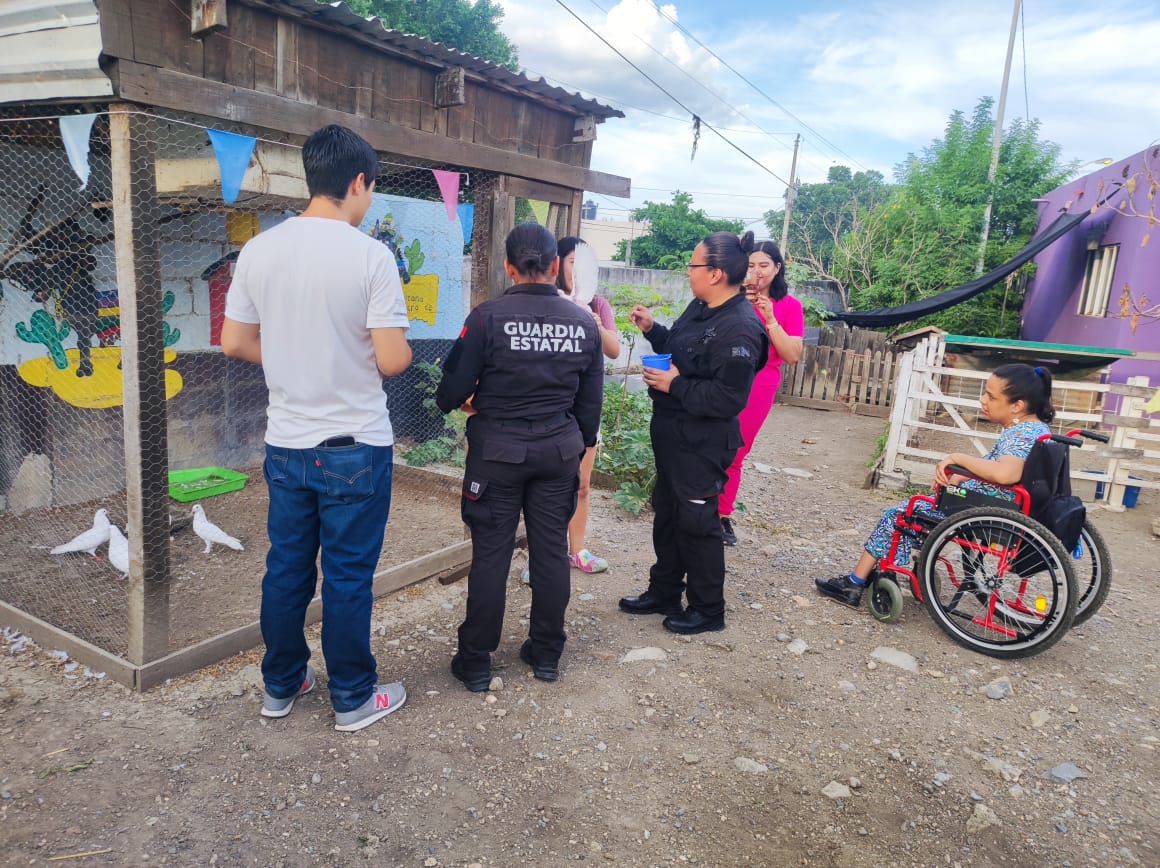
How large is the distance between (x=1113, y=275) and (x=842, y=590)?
32.5 feet

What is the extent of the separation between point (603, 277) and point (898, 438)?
1085 cm

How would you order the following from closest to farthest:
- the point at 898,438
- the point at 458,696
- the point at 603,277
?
1. the point at 458,696
2. the point at 898,438
3. the point at 603,277

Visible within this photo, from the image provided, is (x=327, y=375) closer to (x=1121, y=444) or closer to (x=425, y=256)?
(x=425, y=256)

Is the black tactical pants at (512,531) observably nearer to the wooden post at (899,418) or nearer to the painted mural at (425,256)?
the painted mural at (425,256)

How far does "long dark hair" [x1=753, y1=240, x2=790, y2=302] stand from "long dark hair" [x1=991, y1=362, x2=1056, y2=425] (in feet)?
4.31

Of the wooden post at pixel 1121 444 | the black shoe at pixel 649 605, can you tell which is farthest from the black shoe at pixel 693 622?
the wooden post at pixel 1121 444

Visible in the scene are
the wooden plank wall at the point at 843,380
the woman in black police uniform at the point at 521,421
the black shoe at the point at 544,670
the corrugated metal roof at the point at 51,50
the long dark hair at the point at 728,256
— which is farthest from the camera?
the wooden plank wall at the point at 843,380

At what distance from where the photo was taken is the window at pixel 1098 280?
36.1 ft

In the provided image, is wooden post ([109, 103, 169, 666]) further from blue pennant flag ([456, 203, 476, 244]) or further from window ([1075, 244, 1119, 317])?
window ([1075, 244, 1119, 317])

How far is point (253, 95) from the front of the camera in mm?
2857

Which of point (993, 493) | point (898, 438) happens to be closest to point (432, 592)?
point (993, 493)

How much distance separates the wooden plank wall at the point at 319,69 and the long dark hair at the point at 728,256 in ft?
5.01

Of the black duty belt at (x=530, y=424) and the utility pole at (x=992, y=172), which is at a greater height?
the utility pole at (x=992, y=172)

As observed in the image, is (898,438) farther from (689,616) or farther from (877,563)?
(689,616)
